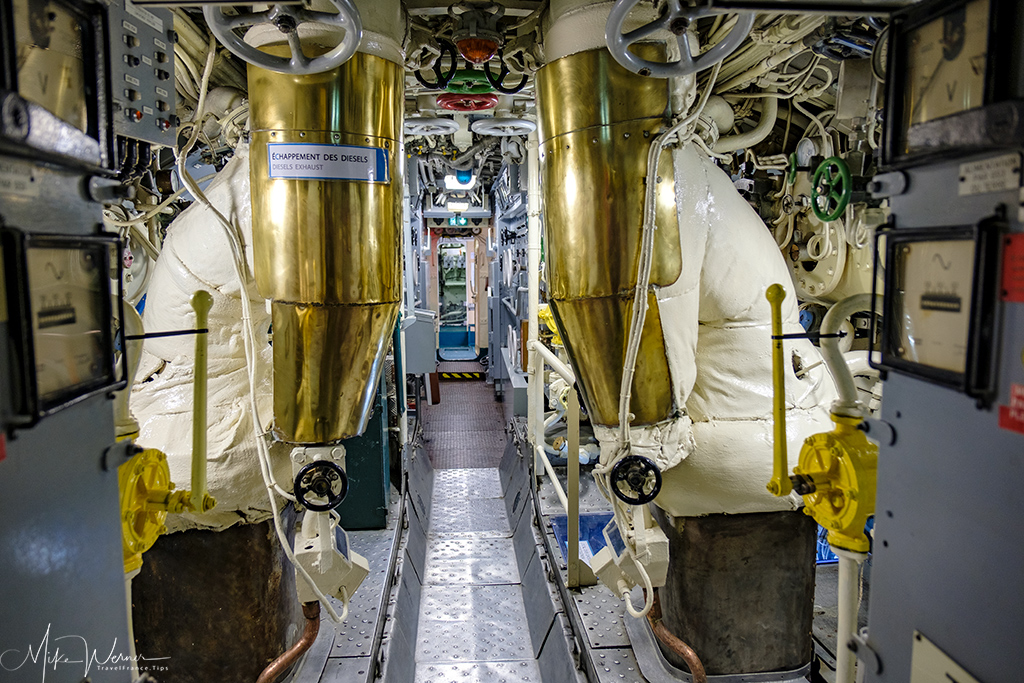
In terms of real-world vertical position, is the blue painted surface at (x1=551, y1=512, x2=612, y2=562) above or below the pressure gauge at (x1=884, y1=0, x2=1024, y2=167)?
below

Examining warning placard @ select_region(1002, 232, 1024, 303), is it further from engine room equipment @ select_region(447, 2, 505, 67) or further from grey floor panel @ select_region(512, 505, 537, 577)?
grey floor panel @ select_region(512, 505, 537, 577)

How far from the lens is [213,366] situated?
2.29 m

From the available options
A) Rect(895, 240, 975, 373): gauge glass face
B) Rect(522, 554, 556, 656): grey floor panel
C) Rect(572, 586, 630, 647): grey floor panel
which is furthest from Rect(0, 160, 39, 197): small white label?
Rect(522, 554, 556, 656): grey floor panel

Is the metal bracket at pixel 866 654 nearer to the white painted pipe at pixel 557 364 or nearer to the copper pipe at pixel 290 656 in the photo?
the white painted pipe at pixel 557 364

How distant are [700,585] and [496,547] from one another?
2.19m

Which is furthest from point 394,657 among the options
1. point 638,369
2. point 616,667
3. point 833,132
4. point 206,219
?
point 833,132

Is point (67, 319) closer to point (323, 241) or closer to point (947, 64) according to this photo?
point (323, 241)

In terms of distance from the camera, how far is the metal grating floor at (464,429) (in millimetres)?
6320

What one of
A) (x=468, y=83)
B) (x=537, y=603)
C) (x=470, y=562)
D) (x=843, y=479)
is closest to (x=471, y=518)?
(x=470, y=562)

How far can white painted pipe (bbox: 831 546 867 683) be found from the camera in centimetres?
145

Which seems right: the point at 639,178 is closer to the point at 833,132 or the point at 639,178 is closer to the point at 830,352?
the point at 830,352

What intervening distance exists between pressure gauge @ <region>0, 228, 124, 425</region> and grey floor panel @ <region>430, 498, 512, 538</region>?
3.62 metres

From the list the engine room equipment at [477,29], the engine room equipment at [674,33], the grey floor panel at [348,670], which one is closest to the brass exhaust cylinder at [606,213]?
the engine room equipment at [674,33]

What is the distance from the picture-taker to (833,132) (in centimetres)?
330
